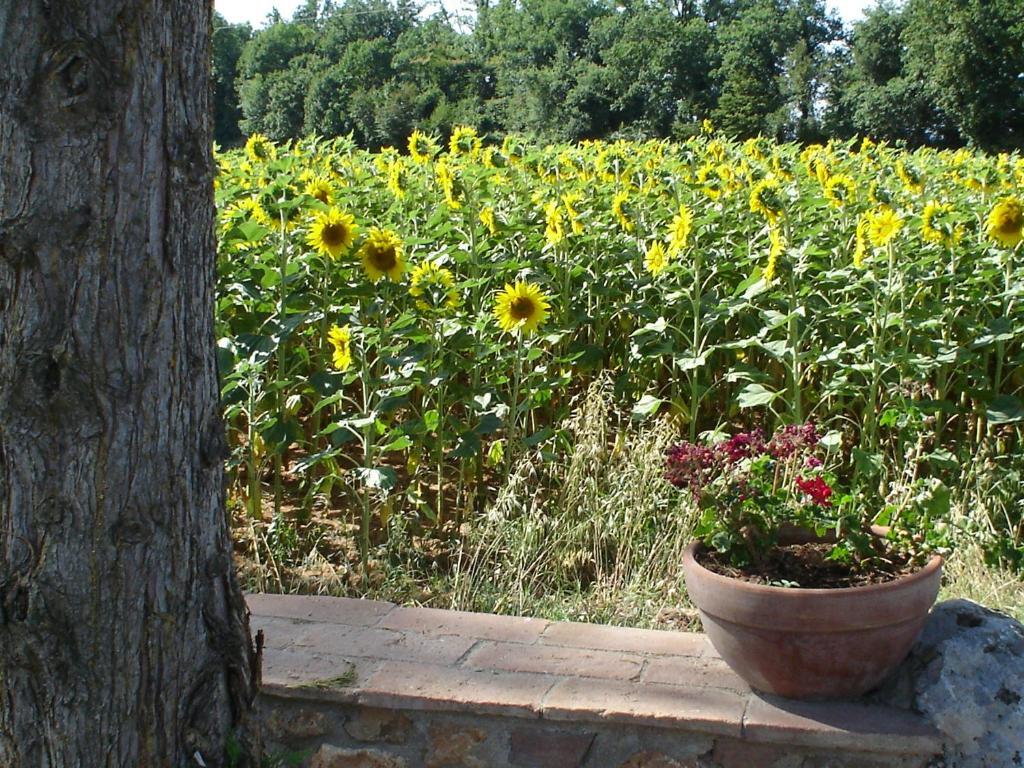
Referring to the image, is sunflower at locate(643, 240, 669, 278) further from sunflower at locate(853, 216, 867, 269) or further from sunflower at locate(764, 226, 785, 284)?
sunflower at locate(853, 216, 867, 269)

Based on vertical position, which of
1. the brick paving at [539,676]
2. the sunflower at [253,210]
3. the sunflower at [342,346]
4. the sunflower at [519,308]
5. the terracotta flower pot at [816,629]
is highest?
the sunflower at [253,210]

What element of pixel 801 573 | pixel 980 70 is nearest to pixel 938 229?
pixel 801 573

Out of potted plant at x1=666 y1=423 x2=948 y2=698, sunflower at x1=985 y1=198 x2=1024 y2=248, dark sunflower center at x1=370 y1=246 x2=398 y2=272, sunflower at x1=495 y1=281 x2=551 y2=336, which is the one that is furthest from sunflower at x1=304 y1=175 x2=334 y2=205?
sunflower at x1=985 y1=198 x2=1024 y2=248

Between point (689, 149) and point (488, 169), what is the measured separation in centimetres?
182

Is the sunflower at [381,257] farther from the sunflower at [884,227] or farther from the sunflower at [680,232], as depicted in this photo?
the sunflower at [884,227]

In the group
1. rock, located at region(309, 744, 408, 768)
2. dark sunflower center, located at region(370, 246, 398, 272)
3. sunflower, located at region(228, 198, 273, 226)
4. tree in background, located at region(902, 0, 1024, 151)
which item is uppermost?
tree in background, located at region(902, 0, 1024, 151)

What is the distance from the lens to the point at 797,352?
4520 millimetres

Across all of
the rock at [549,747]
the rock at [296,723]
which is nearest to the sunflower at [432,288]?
the rock at [296,723]

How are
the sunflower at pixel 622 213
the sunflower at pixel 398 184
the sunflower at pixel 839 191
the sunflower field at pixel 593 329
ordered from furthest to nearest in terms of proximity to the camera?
the sunflower at pixel 398 184 → the sunflower at pixel 622 213 → the sunflower at pixel 839 191 → the sunflower field at pixel 593 329

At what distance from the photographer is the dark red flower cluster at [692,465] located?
2908 mm

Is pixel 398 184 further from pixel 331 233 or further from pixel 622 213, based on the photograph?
pixel 331 233

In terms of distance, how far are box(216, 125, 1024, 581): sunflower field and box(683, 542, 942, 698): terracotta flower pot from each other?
1439 millimetres

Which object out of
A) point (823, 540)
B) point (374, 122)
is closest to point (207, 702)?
point (823, 540)

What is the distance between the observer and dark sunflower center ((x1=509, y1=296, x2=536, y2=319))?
13.8 ft
